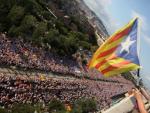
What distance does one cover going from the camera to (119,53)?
12.1 m

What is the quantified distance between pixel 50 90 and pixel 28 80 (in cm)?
299

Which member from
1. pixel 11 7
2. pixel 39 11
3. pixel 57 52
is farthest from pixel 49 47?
pixel 39 11

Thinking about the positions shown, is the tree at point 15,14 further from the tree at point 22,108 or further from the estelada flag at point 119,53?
the estelada flag at point 119,53

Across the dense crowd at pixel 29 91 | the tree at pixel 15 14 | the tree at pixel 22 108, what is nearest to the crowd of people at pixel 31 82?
the dense crowd at pixel 29 91

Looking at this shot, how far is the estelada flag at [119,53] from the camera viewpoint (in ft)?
38.7

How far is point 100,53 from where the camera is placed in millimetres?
12195

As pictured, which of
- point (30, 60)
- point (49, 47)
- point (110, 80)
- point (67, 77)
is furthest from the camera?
point (110, 80)

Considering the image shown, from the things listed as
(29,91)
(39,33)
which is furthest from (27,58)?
(39,33)

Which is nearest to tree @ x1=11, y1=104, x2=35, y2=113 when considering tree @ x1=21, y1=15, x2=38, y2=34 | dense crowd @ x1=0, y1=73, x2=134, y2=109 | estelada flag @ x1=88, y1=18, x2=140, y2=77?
dense crowd @ x1=0, y1=73, x2=134, y2=109

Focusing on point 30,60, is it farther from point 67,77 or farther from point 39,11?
point 39,11

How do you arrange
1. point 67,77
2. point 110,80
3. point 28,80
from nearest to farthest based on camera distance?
point 28,80 < point 67,77 < point 110,80

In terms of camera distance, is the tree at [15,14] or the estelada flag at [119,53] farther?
the tree at [15,14]

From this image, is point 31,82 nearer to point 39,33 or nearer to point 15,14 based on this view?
→ point 39,33

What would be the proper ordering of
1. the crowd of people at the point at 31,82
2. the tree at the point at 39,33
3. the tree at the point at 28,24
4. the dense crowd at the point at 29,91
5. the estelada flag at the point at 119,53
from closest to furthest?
1. the estelada flag at the point at 119,53
2. the dense crowd at the point at 29,91
3. the crowd of people at the point at 31,82
4. the tree at the point at 39,33
5. the tree at the point at 28,24
